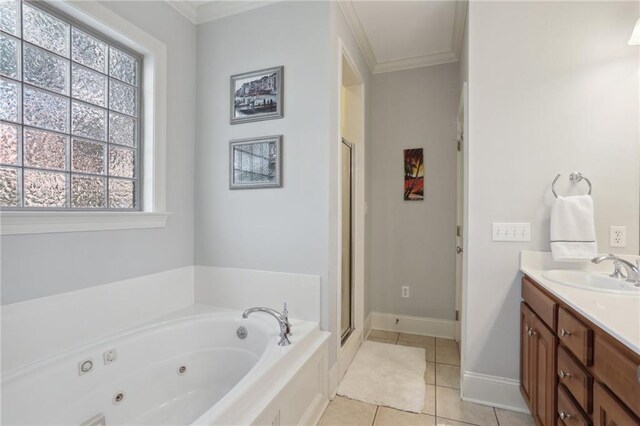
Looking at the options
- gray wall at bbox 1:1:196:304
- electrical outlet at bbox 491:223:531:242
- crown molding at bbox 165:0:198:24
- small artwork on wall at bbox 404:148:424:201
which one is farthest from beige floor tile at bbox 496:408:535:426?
crown molding at bbox 165:0:198:24

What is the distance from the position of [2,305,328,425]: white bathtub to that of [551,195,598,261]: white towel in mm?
1451

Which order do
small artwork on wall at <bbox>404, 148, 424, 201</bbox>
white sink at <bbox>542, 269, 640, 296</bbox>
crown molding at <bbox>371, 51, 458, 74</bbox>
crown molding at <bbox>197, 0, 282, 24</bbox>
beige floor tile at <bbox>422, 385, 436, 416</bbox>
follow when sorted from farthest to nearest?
1. small artwork on wall at <bbox>404, 148, 424, 201</bbox>
2. crown molding at <bbox>371, 51, 458, 74</bbox>
3. crown molding at <bbox>197, 0, 282, 24</bbox>
4. beige floor tile at <bbox>422, 385, 436, 416</bbox>
5. white sink at <bbox>542, 269, 640, 296</bbox>

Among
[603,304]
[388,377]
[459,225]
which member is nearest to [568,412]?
A: [603,304]

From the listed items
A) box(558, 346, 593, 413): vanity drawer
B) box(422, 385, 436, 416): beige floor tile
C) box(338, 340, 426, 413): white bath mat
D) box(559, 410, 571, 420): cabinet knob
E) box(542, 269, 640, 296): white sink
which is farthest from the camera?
box(338, 340, 426, 413): white bath mat

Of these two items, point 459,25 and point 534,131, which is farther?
point 459,25

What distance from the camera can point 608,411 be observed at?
0.95 metres

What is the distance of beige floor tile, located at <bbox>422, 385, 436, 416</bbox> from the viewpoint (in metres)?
1.87

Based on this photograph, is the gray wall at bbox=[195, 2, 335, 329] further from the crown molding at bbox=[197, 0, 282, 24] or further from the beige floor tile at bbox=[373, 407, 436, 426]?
the beige floor tile at bbox=[373, 407, 436, 426]

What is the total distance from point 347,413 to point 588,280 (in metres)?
1.54

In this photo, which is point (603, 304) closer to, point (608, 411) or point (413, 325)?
point (608, 411)

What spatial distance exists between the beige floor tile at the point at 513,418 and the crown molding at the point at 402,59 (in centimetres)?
268

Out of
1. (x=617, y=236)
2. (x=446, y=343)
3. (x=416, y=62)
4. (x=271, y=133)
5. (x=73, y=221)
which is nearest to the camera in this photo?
(x=73, y=221)

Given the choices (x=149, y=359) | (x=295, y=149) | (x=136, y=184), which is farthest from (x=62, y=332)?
(x=295, y=149)

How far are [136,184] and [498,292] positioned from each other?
244cm
